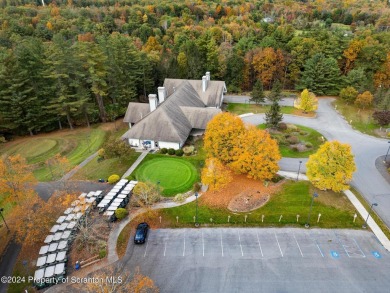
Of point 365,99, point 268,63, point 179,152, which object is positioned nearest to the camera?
point 179,152

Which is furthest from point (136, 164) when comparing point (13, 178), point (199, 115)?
point (13, 178)

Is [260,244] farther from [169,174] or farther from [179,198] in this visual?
[169,174]

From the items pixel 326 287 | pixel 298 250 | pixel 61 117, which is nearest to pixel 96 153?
Result: pixel 61 117

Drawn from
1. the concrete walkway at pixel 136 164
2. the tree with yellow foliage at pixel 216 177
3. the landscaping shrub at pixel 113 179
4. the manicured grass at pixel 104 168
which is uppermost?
the tree with yellow foliage at pixel 216 177

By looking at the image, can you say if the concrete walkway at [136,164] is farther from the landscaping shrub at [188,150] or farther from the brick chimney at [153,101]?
the brick chimney at [153,101]

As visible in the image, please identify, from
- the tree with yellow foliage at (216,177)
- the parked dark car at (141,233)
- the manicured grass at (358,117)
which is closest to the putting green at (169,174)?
the tree with yellow foliage at (216,177)

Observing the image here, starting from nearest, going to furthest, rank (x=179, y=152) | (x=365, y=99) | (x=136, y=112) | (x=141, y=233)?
(x=141, y=233), (x=179, y=152), (x=136, y=112), (x=365, y=99)
